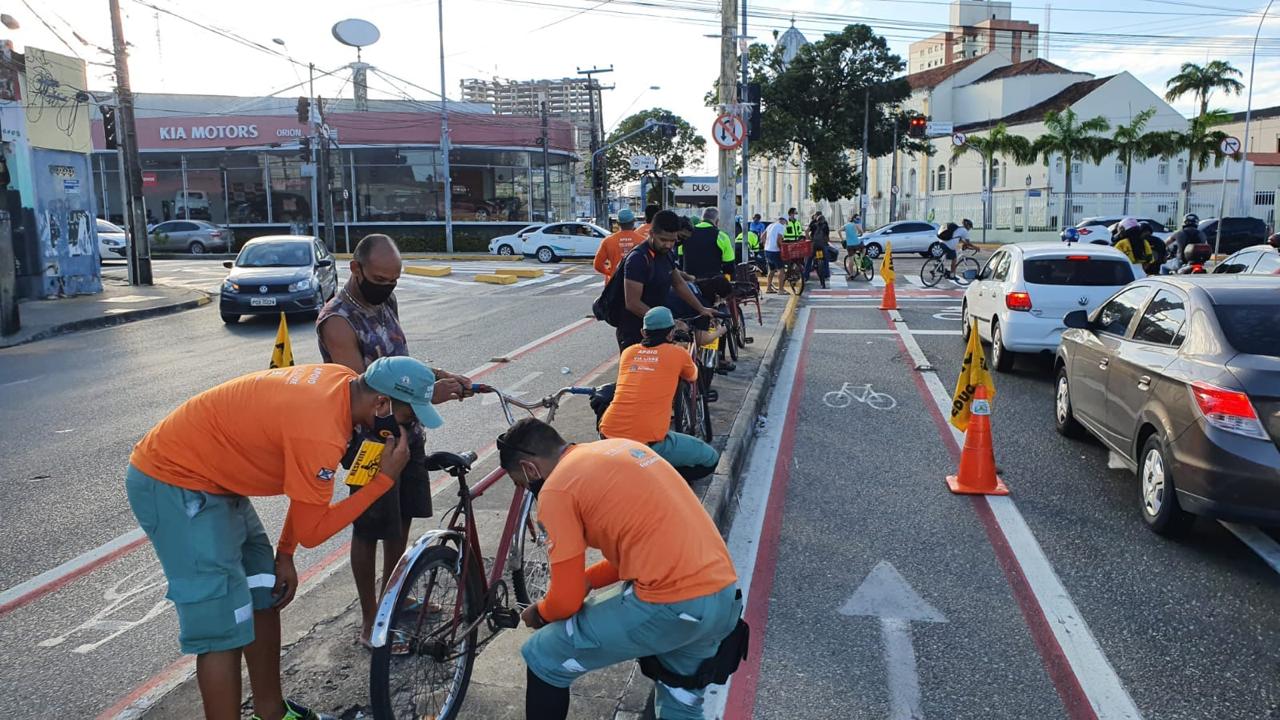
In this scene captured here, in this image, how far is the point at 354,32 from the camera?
4184 centimetres

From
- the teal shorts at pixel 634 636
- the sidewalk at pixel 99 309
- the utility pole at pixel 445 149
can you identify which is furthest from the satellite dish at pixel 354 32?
the teal shorts at pixel 634 636

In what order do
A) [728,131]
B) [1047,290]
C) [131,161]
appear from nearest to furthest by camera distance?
1. [1047,290]
2. [728,131]
3. [131,161]

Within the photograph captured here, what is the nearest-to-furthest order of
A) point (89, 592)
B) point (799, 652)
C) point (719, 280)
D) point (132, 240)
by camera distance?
point (799, 652) < point (89, 592) < point (719, 280) < point (132, 240)

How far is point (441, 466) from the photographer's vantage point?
388cm

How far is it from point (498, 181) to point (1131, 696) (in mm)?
43566

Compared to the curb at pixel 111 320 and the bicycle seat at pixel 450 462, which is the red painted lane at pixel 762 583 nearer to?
the bicycle seat at pixel 450 462

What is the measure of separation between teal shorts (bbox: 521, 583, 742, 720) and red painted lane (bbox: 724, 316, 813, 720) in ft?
2.74

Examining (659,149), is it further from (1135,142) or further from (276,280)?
(276,280)

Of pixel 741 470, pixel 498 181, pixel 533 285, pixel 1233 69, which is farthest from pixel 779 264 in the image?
pixel 1233 69

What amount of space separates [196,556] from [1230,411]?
5253 millimetres

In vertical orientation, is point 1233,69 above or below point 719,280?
above

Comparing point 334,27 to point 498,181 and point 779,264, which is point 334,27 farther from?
point 779,264

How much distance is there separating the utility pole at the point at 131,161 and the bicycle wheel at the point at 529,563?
21407mm

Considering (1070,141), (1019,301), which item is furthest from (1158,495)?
(1070,141)
